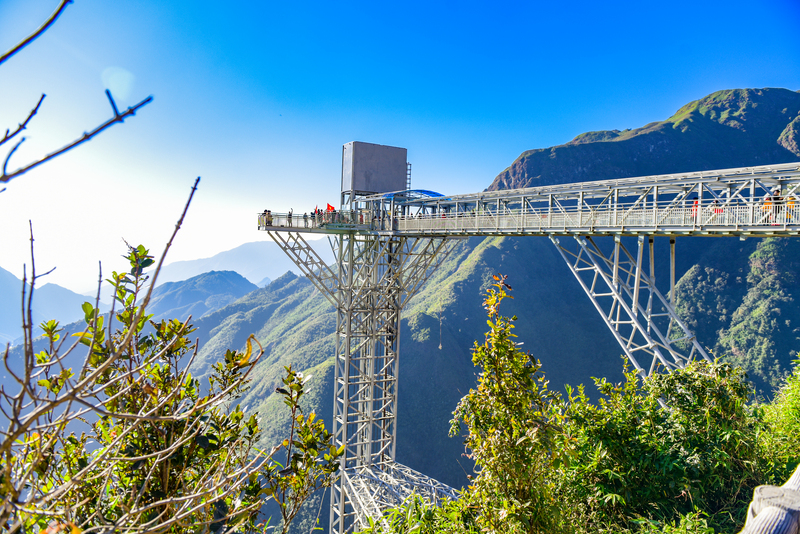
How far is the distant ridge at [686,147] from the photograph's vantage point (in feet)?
232

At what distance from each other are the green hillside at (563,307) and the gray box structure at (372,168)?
29.9 metres

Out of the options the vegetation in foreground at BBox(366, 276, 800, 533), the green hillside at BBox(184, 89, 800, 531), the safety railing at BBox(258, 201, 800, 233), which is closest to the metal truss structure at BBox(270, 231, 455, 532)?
the safety railing at BBox(258, 201, 800, 233)

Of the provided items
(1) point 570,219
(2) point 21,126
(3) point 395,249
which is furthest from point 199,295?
(2) point 21,126

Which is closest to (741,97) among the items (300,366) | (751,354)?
(751,354)

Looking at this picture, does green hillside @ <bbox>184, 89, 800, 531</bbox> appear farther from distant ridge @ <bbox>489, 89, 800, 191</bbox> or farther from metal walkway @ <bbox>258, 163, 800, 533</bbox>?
metal walkway @ <bbox>258, 163, 800, 533</bbox>

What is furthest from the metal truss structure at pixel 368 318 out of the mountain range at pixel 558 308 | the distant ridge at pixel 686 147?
the distant ridge at pixel 686 147

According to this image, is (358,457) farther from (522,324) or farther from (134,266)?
(522,324)

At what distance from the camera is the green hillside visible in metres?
46.3

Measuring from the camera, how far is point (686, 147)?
74312 mm

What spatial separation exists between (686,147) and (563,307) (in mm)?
38635

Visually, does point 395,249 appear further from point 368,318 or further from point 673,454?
point 673,454

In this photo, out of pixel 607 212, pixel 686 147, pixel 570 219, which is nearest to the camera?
pixel 607 212

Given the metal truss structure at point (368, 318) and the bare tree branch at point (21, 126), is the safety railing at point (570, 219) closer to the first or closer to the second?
the metal truss structure at point (368, 318)

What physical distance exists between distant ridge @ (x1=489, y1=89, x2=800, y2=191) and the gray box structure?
6265 centimetres
